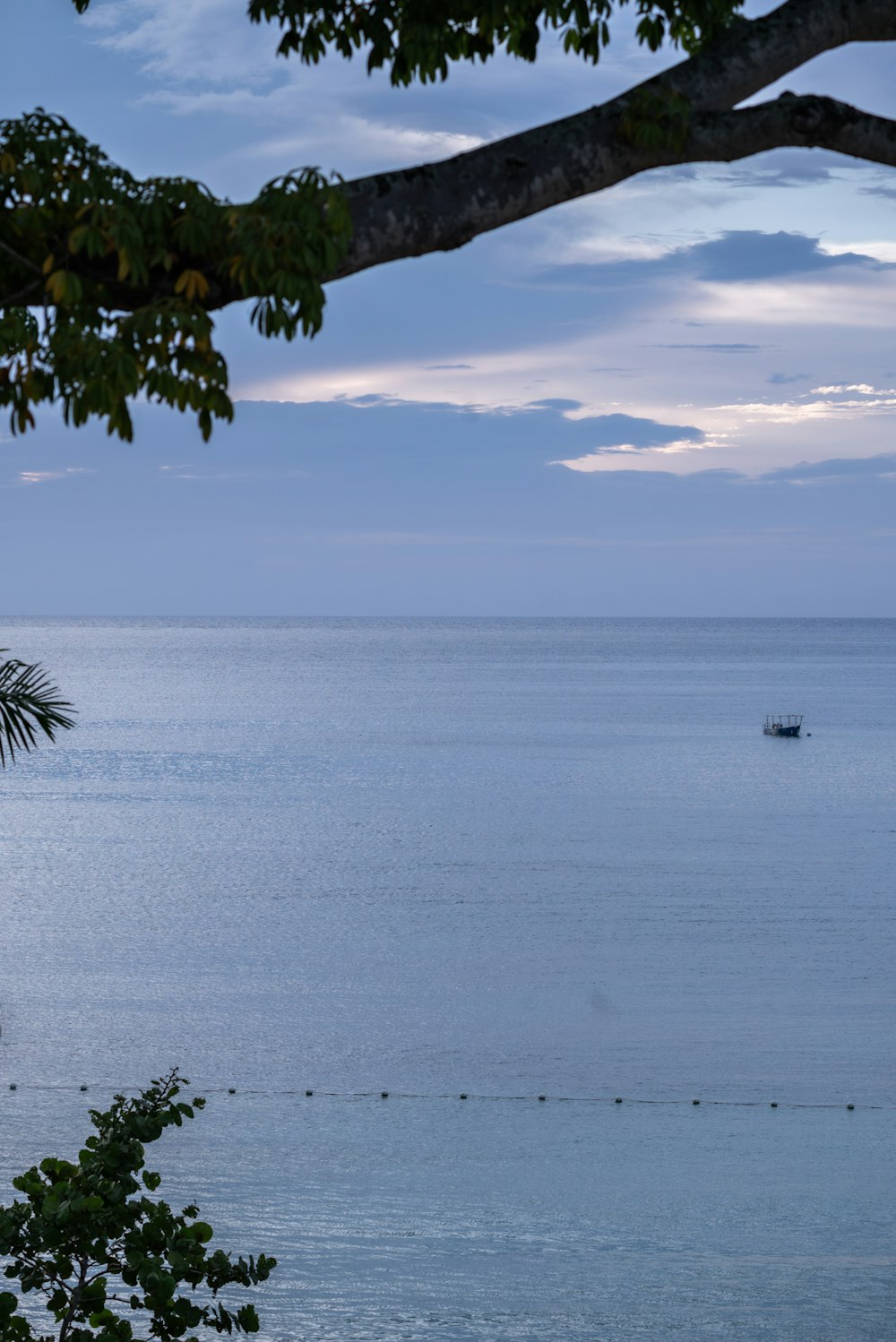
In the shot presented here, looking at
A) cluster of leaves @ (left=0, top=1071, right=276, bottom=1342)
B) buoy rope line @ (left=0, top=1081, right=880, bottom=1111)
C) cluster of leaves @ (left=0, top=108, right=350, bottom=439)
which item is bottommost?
buoy rope line @ (left=0, top=1081, right=880, bottom=1111)

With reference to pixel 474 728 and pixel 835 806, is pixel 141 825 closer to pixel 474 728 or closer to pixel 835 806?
pixel 835 806

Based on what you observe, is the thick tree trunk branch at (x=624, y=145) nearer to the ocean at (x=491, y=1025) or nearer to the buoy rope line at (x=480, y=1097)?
the ocean at (x=491, y=1025)

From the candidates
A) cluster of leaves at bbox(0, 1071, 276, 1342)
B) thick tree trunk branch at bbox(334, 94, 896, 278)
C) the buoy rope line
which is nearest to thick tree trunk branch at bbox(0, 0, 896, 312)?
thick tree trunk branch at bbox(334, 94, 896, 278)

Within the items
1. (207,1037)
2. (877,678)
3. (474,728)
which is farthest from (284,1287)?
(877,678)

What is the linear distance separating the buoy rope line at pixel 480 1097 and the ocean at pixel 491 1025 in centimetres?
7

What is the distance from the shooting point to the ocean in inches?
614

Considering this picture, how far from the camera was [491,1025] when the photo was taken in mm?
26734

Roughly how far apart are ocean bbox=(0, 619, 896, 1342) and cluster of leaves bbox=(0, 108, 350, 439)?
11456mm

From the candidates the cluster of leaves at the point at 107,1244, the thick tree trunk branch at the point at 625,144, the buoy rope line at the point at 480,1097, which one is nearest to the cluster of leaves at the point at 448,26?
the thick tree trunk branch at the point at 625,144

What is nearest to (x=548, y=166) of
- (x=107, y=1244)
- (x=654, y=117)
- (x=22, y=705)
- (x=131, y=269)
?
(x=654, y=117)

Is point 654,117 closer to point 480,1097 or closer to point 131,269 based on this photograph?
point 131,269

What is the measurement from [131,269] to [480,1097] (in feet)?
62.7

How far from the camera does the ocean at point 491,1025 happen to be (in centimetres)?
1559

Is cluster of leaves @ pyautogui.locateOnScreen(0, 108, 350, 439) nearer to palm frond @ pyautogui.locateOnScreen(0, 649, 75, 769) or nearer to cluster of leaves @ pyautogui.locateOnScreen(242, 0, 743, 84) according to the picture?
cluster of leaves @ pyautogui.locateOnScreen(242, 0, 743, 84)
